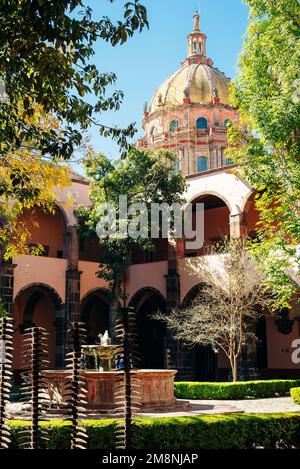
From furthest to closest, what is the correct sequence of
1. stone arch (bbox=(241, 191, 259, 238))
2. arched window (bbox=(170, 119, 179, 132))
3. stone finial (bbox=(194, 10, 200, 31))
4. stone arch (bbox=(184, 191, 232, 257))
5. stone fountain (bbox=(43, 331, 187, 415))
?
1. stone finial (bbox=(194, 10, 200, 31))
2. arched window (bbox=(170, 119, 179, 132))
3. stone arch (bbox=(184, 191, 232, 257))
4. stone arch (bbox=(241, 191, 259, 238))
5. stone fountain (bbox=(43, 331, 187, 415))

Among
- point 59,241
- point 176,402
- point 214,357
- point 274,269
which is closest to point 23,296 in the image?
point 59,241

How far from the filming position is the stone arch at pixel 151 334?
26234mm

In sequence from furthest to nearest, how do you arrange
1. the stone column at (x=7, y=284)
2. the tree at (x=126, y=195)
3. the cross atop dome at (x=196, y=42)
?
the cross atop dome at (x=196, y=42), the tree at (x=126, y=195), the stone column at (x=7, y=284)

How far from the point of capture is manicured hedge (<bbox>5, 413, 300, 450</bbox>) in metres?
7.63

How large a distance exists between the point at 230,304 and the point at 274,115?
328 inches

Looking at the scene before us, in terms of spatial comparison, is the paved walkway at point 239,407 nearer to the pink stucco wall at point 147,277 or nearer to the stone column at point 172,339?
the stone column at point 172,339

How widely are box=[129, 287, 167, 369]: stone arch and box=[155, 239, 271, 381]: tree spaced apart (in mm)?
4785

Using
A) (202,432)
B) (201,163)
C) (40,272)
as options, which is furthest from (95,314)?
(202,432)

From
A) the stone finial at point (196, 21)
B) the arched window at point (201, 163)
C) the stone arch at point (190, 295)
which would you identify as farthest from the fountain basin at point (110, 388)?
the stone finial at point (196, 21)

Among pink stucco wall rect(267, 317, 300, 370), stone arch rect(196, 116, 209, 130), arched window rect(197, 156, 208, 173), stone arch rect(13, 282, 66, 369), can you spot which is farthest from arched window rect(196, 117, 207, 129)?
stone arch rect(13, 282, 66, 369)

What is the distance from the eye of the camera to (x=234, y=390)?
57.2 feet

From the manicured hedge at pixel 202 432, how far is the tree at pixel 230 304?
30.7 ft

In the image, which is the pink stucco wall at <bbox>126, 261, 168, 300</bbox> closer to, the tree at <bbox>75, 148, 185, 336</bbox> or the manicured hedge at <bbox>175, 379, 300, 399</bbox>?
the tree at <bbox>75, 148, 185, 336</bbox>

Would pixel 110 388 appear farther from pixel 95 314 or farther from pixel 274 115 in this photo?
pixel 95 314
